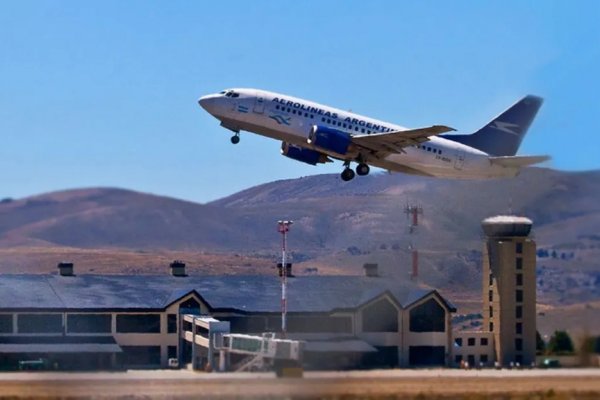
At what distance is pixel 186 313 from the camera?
8931 centimetres

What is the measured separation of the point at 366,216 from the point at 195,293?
73.5 ft

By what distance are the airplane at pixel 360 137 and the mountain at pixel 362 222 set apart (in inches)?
32.2

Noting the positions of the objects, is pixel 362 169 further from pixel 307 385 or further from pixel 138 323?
pixel 138 323

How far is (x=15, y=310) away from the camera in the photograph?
82.5 m

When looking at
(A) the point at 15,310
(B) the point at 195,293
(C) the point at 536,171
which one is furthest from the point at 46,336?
(C) the point at 536,171

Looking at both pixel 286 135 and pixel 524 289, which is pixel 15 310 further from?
pixel 524 289

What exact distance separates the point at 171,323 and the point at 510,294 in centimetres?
2242


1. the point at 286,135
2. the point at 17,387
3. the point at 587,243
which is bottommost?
the point at 17,387

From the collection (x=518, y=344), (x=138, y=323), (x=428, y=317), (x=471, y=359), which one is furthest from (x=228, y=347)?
(x=518, y=344)

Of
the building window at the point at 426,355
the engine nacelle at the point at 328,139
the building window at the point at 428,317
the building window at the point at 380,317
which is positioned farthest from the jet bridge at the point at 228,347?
the building window at the point at 428,317

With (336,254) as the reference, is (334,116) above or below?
above

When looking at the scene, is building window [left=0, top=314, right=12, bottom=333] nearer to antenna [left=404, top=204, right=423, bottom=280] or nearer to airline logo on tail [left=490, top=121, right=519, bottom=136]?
antenna [left=404, top=204, right=423, bottom=280]

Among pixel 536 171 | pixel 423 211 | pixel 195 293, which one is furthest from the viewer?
pixel 195 293

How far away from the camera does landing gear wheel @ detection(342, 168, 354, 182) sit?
226 feet
